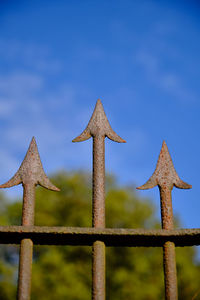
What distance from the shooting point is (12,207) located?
17094 millimetres

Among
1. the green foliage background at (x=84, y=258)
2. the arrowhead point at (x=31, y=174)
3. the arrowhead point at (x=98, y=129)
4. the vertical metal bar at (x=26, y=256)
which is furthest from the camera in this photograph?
the green foliage background at (x=84, y=258)

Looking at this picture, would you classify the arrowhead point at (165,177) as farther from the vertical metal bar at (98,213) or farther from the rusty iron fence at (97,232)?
the vertical metal bar at (98,213)

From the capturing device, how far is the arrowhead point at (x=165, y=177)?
2100 millimetres

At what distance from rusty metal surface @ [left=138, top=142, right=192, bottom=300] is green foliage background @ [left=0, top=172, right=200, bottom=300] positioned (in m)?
11.0

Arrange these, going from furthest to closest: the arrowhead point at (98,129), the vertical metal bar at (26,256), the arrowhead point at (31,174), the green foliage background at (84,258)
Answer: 1. the green foliage background at (84,258)
2. the arrowhead point at (98,129)
3. the arrowhead point at (31,174)
4. the vertical metal bar at (26,256)

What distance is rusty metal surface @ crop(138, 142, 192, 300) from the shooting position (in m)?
1.90

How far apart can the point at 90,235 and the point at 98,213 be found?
133 millimetres

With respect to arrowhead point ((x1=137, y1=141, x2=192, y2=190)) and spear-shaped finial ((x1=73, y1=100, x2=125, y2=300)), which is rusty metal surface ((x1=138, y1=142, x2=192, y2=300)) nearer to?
arrowhead point ((x1=137, y1=141, x2=192, y2=190))

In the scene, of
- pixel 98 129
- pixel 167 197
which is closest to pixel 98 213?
pixel 167 197

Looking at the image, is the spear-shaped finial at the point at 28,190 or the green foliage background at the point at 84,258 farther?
the green foliage background at the point at 84,258

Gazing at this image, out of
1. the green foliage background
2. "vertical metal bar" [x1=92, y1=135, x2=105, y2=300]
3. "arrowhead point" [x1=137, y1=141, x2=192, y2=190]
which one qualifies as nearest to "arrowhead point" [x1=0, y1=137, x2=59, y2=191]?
"vertical metal bar" [x1=92, y1=135, x2=105, y2=300]

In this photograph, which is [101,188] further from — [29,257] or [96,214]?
[29,257]

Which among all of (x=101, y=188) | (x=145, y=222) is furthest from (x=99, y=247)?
(x=145, y=222)

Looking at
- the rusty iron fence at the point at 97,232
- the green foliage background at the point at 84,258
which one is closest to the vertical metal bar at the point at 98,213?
the rusty iron fence at the point at 97,232
